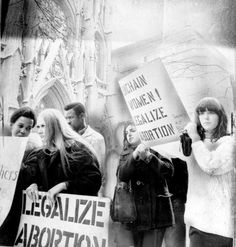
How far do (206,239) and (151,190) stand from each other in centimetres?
46

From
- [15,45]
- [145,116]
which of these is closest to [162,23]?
[145,116]

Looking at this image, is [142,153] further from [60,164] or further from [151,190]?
[60,164]

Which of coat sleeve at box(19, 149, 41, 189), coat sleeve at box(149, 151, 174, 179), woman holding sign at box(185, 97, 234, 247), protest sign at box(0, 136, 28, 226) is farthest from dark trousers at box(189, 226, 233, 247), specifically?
protest sign at box(0, 136, 28, 226)

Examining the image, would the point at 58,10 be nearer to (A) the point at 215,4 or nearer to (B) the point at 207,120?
(A) the point at 215,4

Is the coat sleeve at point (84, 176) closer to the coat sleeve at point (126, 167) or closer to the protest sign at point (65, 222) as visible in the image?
the protest sign at point (65, 222)

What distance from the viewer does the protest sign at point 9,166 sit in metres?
3.10

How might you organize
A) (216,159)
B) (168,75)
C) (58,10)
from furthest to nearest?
(58,10), (168,75), (216,159)

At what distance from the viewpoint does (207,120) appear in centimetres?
265

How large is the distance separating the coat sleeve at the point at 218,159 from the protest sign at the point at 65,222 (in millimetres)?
712

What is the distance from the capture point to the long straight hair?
9.74ft

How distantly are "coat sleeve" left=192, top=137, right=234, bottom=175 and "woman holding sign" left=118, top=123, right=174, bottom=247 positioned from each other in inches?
9.0

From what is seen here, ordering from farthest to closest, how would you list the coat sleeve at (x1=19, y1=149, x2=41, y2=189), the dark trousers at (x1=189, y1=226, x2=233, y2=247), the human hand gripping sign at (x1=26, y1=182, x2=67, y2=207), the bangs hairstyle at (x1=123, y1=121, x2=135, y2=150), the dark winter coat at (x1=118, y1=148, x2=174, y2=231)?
1. the coat sleeve at (x1=19, y1=149, x2=41, y2=189)
2. the human hand gripping sign at (x1=26, y1=182, x2=67, y2=207)
3. the bangs hairstyle at (x1=123, y1=121, x2=135, y2=150)
4. the dark winter coat at (x1=118, y1=148, x2=174, y2=231)
5. the dark trousers at (x1=189, y1=226, x2=233, y2=247)

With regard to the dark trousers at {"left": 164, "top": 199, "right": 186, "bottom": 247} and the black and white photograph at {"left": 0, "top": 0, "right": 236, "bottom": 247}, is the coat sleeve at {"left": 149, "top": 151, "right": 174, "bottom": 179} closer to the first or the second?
the black and white photograph at {"left": 0, "top": 0, "right": 236, "bottom": 247}

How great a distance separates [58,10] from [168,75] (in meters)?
1.04
